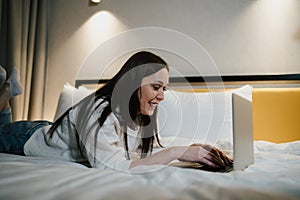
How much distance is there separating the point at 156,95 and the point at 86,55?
1439 millimetres

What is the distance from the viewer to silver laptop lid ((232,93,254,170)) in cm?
75

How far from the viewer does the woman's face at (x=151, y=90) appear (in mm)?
1105

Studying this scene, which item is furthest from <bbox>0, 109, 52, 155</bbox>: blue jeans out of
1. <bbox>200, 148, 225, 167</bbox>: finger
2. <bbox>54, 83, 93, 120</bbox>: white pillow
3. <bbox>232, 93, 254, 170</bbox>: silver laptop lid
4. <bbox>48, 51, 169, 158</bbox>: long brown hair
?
<bbox>232, 93, 254, 170</bbox>: silver laptop lid

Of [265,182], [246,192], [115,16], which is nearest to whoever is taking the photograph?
[246,192]

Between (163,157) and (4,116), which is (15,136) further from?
(163,157)

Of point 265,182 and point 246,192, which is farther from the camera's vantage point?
point 265,182

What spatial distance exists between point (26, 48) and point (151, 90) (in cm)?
169

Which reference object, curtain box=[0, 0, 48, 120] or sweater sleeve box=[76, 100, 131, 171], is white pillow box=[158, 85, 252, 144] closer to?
sweater sleeve box=[76, 100, 131, 171]

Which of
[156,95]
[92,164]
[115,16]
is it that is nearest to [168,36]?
[115,16]

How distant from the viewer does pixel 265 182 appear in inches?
19.2

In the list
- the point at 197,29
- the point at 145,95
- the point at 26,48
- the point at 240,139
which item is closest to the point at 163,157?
the point at 240,139

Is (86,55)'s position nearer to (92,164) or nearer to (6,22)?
(6,22)

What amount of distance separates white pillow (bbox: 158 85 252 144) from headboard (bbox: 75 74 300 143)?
0.42 feet

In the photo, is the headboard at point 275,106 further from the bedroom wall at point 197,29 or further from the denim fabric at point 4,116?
the denim fabric at point 4,116
